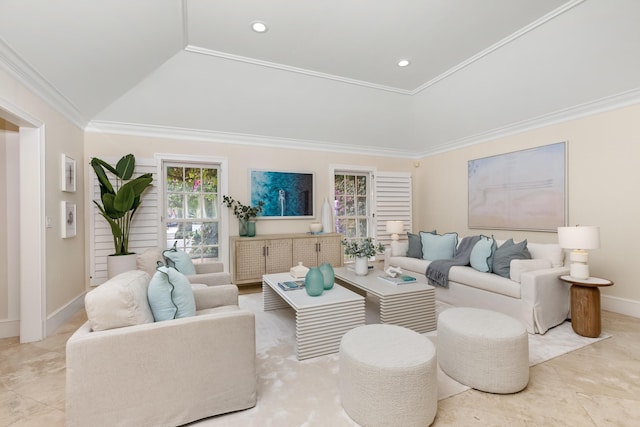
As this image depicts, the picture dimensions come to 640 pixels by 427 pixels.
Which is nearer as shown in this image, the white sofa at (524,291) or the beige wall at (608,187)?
the white sofa at (524,291)

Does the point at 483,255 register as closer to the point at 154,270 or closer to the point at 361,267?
the point at 361,267

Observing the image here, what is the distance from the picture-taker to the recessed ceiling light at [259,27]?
293 cm

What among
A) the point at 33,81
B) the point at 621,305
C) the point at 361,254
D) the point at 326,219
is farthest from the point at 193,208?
the point at 621,305

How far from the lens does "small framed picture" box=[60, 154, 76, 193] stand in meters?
3.21

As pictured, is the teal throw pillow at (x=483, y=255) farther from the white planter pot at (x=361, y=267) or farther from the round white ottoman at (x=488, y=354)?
the round white ottoman at (x=488, y=354)

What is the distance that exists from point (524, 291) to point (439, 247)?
4.84ft

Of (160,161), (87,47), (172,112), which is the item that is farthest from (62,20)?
(160,161)

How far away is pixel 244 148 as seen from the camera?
4.84 m

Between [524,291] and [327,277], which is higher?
[327,277]

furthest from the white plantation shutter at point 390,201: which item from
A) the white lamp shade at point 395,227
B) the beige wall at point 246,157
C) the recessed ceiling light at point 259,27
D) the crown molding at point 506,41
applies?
the recessed ceiling light at point 259,27

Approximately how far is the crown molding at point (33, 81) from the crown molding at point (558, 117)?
218 inches

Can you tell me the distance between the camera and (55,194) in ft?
10.1

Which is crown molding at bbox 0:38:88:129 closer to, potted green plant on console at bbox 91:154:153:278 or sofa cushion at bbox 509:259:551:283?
potted green plant on console at bbox 91:154:153:278

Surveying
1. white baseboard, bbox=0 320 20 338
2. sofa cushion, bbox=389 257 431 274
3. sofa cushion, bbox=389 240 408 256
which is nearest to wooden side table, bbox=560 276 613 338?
sofa cushion, bbox=389 257 431 274
